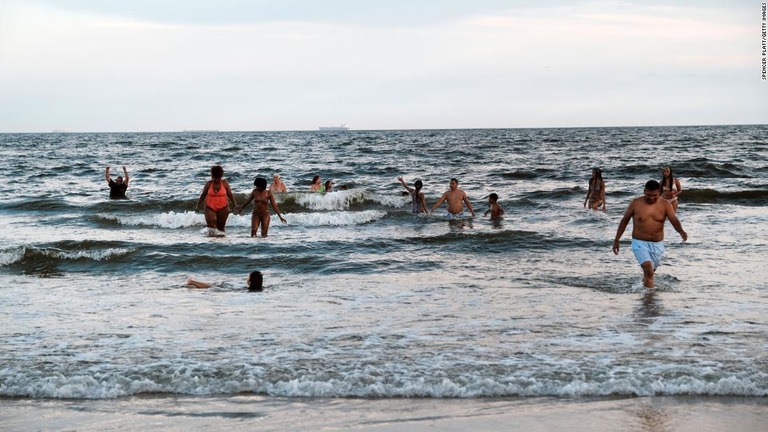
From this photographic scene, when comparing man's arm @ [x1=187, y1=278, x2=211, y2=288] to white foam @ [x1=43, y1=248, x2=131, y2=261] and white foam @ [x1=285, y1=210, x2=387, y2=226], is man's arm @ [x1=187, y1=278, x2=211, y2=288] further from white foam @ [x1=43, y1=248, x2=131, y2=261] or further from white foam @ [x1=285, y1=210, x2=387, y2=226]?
A: white foam @ [x1=285, y1=210, x2=387, y2=226]

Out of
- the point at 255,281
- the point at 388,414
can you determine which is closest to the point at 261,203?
the point at 255,281

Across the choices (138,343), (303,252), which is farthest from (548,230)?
(138,343)

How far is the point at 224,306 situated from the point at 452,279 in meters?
3.57

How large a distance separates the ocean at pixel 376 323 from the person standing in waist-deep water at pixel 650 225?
414mm

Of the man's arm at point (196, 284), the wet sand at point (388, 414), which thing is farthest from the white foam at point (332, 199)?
the wet sand at point (388, 414)

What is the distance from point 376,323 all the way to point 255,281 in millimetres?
2871

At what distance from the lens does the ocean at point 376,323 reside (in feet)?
21.1

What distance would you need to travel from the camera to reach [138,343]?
823cm

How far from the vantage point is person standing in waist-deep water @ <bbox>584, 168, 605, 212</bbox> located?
69.7ft

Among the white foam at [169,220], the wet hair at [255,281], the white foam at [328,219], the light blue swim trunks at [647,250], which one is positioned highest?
the light blue swim trunks at [647,250]

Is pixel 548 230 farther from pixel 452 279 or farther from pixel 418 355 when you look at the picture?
pixel 418 355

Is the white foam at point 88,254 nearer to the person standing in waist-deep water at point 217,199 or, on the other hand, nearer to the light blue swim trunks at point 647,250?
the person standing in waist-deep water at point 217,199

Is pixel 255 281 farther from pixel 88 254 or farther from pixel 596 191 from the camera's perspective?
pixel 596 191

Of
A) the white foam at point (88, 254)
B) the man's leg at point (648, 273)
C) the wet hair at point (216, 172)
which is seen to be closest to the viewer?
the man's leg at point (648, 273)
